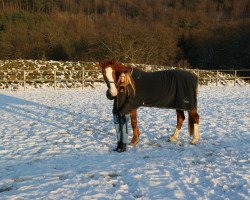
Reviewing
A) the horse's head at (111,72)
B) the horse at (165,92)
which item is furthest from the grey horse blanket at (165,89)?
the horse's head at (111,72)

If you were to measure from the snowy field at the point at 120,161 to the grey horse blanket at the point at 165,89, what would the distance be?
761 millimetres

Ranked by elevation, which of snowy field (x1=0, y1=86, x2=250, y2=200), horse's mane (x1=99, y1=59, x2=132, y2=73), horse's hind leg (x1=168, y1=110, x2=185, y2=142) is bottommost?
snowy field (x1=0, y1=86, x2=250, y2=200)

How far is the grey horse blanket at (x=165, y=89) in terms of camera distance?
527cm

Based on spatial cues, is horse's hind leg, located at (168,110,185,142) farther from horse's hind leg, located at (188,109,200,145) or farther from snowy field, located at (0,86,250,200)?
horse's hind leg, located at (188,109,200,145)

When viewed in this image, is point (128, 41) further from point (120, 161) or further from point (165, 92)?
point (120, 161)

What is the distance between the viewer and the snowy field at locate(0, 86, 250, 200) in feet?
11.4

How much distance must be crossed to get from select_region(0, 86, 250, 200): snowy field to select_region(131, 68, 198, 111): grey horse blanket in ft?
2.50

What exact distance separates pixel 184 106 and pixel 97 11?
74121mm

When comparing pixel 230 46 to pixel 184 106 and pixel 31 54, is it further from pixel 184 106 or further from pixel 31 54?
pixel 184 106

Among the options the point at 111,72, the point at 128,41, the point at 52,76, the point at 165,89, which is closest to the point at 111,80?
the point at 111,72

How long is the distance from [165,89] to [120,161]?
1.60 meters

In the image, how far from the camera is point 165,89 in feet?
17.8

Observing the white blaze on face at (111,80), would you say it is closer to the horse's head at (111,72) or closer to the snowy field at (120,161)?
the horse's head at (111,72)

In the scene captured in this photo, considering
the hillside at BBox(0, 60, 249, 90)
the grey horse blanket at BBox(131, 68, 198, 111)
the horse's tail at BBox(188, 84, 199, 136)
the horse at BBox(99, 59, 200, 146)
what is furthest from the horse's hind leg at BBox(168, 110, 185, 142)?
the hillside at BBox(0, 60, 249, 90)
